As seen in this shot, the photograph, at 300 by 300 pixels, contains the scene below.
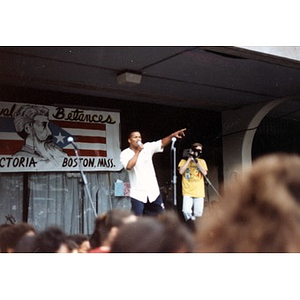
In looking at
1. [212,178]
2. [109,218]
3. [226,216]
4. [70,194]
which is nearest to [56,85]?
[70,194]

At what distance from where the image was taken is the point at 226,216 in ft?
13.7

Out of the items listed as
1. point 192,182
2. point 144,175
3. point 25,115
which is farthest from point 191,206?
point 25,115

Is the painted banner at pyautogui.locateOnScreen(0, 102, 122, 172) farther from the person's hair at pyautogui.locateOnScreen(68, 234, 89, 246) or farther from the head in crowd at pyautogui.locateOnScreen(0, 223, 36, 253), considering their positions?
the person's hair at pyautogui.locateOnScreen(68, 234, 89, 246)

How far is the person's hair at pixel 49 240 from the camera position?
397cm

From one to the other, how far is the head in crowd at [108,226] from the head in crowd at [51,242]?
27cm

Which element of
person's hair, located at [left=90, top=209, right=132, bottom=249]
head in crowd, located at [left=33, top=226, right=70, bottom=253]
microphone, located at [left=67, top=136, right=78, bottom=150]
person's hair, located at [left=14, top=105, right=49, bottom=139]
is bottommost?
head in crowd, located at [left=33, top=226, right=70, bottom=253]

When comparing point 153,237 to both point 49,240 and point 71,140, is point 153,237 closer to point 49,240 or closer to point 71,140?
point 49,240

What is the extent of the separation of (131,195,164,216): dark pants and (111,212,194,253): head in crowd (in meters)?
0.10

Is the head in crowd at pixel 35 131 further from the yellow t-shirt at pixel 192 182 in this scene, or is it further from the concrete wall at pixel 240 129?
the concrete wall at pixel 240 129

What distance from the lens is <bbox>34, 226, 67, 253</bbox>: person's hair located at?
3967 millimetres

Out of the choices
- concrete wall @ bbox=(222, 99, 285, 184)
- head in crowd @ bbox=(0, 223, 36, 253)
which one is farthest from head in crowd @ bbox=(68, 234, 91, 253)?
concrete wall @ bbox=(222, 99, 285, 184)

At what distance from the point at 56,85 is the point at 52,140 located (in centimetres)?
58
